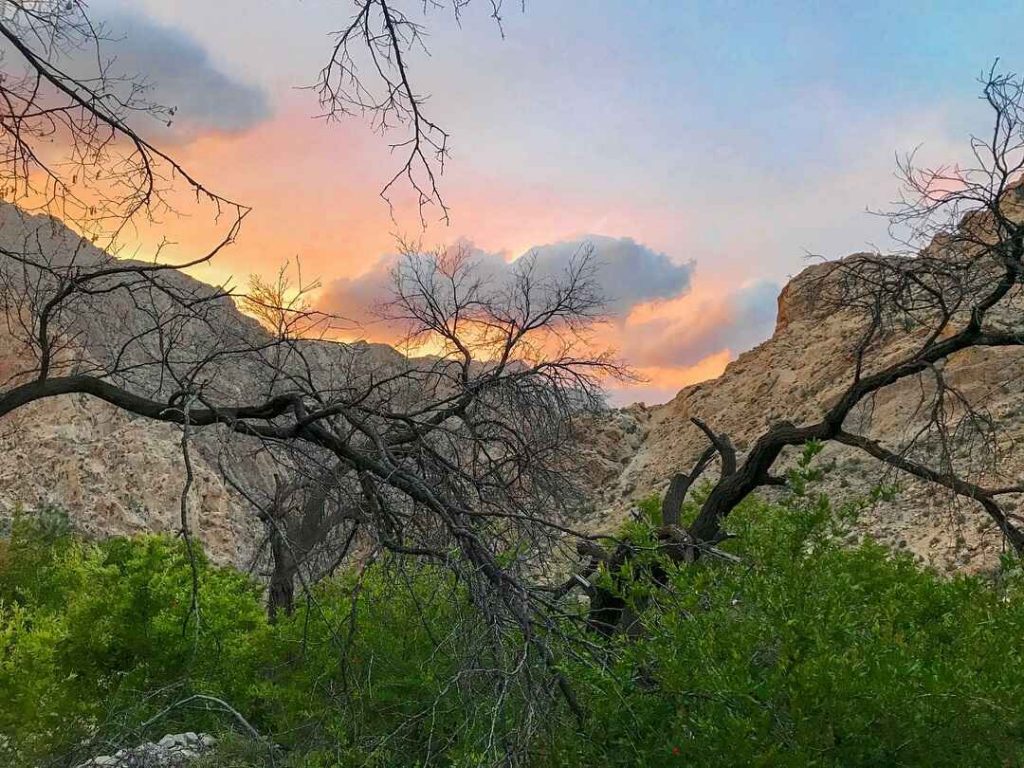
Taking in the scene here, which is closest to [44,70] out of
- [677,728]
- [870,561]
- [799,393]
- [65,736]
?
[677,728]

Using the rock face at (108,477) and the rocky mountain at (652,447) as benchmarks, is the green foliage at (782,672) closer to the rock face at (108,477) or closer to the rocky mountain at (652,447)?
the rocky mountain at (652,447)

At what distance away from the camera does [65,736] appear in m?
8.45

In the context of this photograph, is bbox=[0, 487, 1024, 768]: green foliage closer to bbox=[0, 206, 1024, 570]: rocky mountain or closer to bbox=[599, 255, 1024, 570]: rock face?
bbox=[599, 255, 1024, 570]: rock face

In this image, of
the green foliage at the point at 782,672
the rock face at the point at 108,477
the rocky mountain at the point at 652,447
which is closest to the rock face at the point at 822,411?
the rocky mountain at the point at 652,447

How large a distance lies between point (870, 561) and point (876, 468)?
31289 mm

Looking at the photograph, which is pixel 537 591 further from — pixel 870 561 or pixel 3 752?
pixel 3 752

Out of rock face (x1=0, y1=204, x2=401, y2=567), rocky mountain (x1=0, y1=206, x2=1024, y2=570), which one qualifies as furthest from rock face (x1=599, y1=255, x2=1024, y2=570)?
rock face (x1=0, y1=204, x2=401, y2=567)

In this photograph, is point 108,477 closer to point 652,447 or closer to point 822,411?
point 652,447

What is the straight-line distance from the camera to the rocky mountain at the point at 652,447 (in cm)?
2989

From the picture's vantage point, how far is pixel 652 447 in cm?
5059

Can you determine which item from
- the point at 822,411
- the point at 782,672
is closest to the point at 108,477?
the point at 822,411

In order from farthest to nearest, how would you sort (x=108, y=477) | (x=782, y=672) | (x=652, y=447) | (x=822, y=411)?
(x=652, y=447) < (x=822, y=411) < (x=108, y=477) < (x=782, y=672)

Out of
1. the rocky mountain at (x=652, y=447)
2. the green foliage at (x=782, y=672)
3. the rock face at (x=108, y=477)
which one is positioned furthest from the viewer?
the rock face at (x=108, y=477)

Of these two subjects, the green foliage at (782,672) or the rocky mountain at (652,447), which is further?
the rocky mountain at (652,447)
